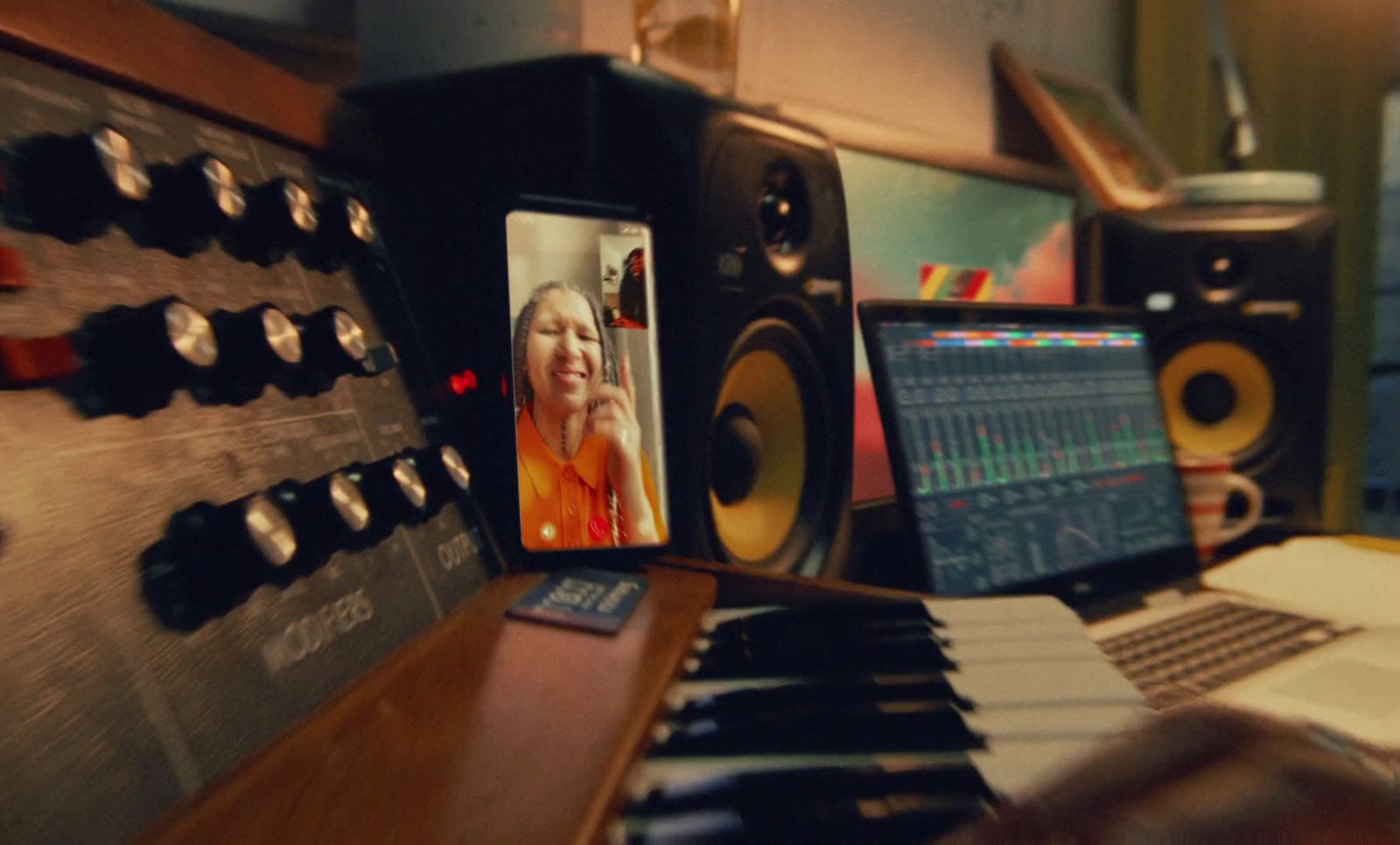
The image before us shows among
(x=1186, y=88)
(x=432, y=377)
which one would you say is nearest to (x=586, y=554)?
(x=432, y=377)

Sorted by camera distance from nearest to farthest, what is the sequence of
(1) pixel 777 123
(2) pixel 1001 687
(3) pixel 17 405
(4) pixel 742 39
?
(3) pixel 17 405 → (2) pixel 1001 687 → (1) pixel 777 123 → (4) pixel 742 39

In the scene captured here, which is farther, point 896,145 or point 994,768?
point 896,145

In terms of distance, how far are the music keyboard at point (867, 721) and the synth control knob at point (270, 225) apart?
0.31 metres

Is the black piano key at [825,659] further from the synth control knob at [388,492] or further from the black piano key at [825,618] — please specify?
the synth control knob at [388,492]

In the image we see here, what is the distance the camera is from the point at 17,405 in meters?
0.34

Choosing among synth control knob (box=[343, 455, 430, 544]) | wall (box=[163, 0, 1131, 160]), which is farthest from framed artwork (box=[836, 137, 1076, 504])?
synth control knob (box=[343, 455, 430, 544])

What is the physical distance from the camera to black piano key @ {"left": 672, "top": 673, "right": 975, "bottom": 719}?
0.45m

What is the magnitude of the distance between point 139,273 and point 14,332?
8cm

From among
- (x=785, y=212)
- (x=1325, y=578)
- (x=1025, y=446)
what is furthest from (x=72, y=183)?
(x=1325, y=578)

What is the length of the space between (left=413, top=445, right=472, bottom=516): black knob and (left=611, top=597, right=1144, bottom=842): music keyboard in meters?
0.17

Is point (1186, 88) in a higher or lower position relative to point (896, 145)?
higher

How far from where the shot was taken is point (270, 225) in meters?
0.51

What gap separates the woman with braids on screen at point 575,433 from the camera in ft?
2.11

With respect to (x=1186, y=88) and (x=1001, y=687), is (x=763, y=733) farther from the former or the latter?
(x=1186, y=88)
